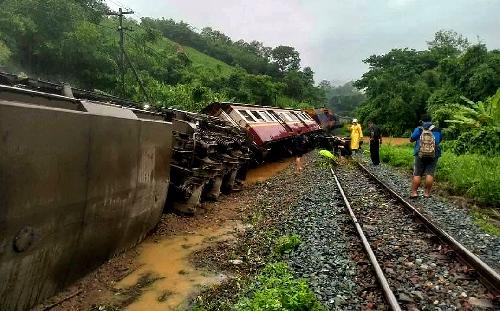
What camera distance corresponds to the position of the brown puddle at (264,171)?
1524 cm

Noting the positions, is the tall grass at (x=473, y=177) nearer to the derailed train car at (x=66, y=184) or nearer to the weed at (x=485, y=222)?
the weed at (x=485, y=222)

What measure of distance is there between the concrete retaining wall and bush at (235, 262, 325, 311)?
1.85 m

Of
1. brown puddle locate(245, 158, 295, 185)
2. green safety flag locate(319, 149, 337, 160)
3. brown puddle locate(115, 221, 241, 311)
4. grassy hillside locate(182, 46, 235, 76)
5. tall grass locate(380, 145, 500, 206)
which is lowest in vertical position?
brown puddle locate(245, 158, 295, 185)

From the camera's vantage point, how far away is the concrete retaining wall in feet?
11.6

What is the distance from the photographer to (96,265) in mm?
5199

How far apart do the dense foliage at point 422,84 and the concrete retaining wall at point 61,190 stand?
66.0 feet

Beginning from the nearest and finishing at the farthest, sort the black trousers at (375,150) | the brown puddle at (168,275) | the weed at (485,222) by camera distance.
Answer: the brown puddle at (168,275) < the weed at (485,222) < the black trousers at (375,150)

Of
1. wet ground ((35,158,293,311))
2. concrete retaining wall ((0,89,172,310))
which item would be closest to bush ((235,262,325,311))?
wet ground ((35,158,293,311))

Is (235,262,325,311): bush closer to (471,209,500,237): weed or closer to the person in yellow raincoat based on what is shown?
(471,209,500,237): weed

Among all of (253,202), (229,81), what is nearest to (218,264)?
(253,202)

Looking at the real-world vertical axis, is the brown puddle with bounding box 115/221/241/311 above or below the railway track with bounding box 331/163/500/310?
below

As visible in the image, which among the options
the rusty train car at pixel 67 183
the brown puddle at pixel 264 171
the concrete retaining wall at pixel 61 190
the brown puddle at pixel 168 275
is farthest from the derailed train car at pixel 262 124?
the concrete retaining wall at pixel 61 190

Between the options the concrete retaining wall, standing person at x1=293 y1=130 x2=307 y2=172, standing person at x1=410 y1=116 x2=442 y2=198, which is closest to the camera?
the concrete retaining wall

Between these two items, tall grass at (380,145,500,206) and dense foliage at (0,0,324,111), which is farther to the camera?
dense foliage at (0,0,324,111)
